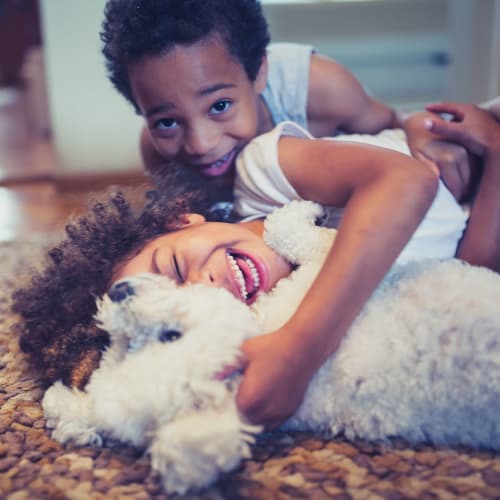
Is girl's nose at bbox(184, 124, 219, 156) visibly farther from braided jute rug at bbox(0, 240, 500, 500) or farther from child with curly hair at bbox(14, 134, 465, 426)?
braided jute rug at bbox(0, 240, 500, 500)

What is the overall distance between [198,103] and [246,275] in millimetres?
333

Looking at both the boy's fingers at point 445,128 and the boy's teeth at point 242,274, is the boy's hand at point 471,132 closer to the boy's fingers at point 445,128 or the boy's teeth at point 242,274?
the boy's fingers at point 445,128

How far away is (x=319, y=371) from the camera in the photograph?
754mm

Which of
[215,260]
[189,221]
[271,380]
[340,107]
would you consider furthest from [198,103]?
[271,380]

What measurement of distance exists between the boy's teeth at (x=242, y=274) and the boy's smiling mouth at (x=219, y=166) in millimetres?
304

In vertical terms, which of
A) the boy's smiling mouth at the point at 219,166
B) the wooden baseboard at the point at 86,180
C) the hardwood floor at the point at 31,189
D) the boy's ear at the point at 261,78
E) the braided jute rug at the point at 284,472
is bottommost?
the hardwood floor at the point at 31,189

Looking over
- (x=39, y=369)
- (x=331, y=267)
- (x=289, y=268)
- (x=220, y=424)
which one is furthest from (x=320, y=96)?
(x=220, y=424)

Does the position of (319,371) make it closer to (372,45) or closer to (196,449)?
(196,449)

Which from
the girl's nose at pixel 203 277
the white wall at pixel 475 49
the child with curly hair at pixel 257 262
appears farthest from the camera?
the white wall at pixel 475 49

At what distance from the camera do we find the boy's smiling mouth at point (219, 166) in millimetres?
1142

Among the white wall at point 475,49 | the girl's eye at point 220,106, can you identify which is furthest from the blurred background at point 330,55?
the girl's eye at point 220,106

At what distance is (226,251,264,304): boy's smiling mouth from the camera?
860mm

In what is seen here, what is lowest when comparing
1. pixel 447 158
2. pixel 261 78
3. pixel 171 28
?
pixel 447 158

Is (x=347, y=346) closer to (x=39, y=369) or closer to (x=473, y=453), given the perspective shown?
(x=473, y=453)
